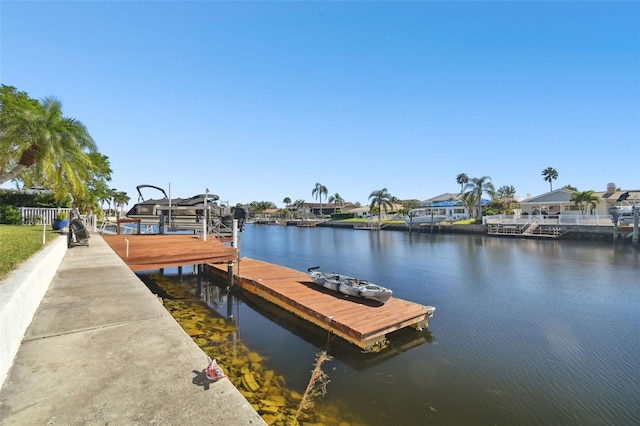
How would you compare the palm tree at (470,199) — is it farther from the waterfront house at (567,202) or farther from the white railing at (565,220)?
the white railing at (565,220)

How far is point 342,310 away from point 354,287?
141 cm

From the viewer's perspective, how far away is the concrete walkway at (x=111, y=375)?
9.41 ft

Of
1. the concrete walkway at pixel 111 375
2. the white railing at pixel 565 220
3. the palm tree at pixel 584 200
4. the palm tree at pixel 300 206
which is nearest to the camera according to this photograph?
the concrete walkway at pixel 111 375

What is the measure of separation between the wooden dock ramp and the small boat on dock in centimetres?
22

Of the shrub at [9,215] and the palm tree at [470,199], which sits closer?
the shrub at [9,215]

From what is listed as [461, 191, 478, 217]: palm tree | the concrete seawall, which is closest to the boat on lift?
the concrete seawall

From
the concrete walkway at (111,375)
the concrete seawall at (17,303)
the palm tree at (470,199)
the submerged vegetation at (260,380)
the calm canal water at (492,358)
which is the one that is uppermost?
the palm tree at (470,199)

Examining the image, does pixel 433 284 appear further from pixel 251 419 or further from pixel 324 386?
pixel 251 419

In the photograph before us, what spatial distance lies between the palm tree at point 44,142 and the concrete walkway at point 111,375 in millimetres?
15917

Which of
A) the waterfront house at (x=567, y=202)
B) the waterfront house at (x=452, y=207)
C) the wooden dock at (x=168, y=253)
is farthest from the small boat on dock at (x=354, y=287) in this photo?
the waterfront house at (x=452, y=207)

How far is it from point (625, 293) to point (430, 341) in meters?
13.8

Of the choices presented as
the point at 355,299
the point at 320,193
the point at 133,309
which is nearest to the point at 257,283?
the point at 355,299

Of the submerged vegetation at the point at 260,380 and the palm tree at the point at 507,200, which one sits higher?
the palm tree at the point at 507,200

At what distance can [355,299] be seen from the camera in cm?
1165
